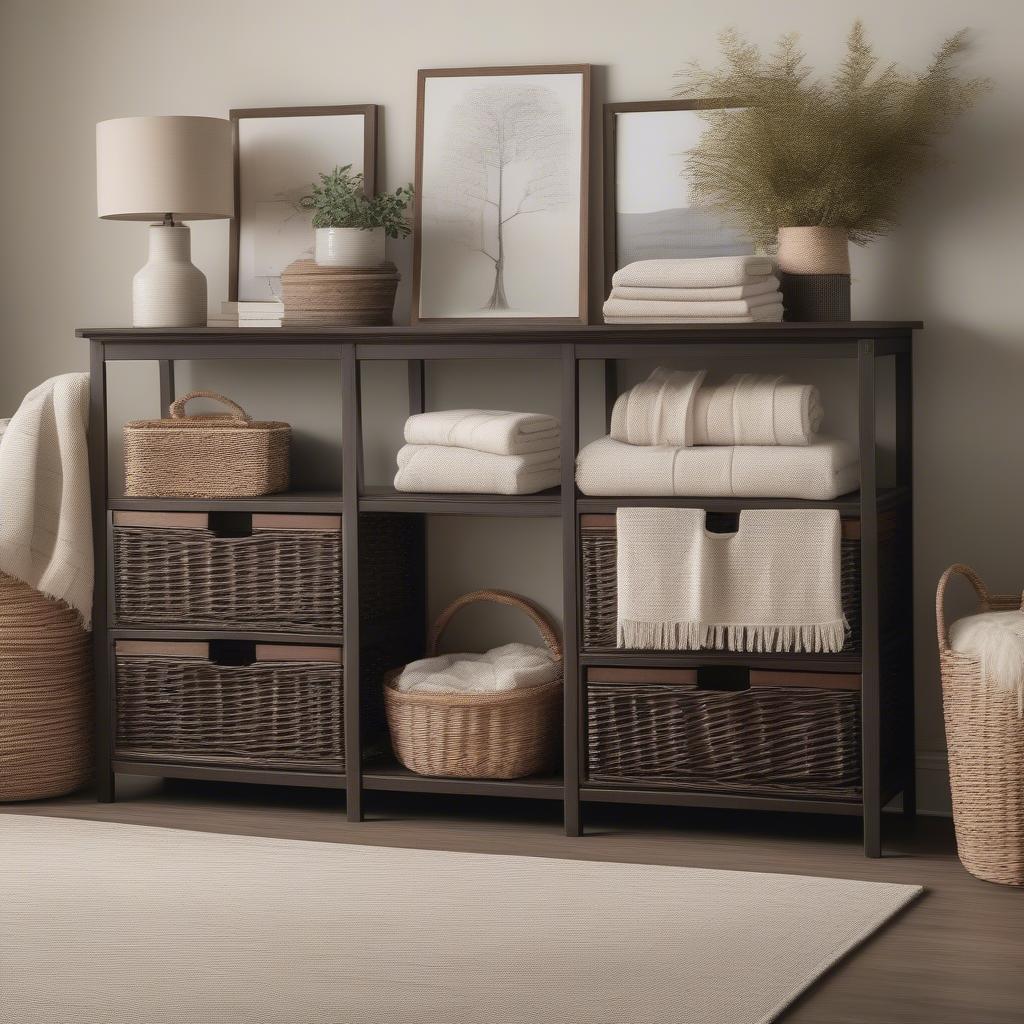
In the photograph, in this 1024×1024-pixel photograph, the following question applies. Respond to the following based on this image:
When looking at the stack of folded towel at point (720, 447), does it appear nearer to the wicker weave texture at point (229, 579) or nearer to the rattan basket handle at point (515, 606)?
the rattan basket handle at point (515, 606)

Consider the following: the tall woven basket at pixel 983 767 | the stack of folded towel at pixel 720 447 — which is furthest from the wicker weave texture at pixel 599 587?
the tall woven basket at pixel 983 767

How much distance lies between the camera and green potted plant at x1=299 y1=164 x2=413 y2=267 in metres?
3.65

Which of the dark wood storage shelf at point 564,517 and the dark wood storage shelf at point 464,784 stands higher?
the dark wood storage shelf at point 564,517

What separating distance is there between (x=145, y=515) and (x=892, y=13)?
2.04m

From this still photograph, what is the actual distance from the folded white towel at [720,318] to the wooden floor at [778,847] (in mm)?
1105

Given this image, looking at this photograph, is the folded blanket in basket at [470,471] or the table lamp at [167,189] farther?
the table lamp at [167,189]

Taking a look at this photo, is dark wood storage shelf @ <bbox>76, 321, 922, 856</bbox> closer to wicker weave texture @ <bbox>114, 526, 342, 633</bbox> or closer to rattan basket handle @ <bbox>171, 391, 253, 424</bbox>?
wicker weave texture @ <bbox>114, 526, 342, 633</bbox>

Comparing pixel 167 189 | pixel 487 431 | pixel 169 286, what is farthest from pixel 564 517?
pixel 167 189

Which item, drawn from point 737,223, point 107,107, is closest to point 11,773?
point 107,107

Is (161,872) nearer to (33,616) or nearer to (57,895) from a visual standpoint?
(57,895)

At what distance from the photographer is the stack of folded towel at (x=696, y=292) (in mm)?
3260

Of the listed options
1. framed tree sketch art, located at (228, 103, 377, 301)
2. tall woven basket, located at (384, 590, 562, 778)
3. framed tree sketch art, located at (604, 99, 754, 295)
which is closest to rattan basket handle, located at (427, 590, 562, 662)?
tall woven basket, located at (384, 590, 562, 778)

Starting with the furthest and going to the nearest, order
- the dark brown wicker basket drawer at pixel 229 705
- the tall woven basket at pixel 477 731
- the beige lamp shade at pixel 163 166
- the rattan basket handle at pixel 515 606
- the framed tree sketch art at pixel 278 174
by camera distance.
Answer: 1. the framed tree sketch art at pixel 278 174
2. the rattan basket handle at pixel 515 606
3. the beige lamp shade at pixel 163 166
4. the dark brown wicker basket drawer at pixel 229 705
5. the tall woven basket at pixel 477 731

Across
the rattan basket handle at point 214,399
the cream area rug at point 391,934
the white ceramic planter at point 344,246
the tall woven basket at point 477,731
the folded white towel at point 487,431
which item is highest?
the white ceramic planter at point 344,246
